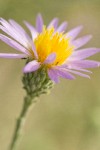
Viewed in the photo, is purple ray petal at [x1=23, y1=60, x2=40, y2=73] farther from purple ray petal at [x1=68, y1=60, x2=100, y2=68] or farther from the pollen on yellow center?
purple ray petal at [x1=68, y1=60, x2=100, y2=68]

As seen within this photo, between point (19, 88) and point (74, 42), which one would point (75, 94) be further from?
point (74, 42)

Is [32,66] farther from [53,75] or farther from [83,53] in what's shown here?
[83,53]

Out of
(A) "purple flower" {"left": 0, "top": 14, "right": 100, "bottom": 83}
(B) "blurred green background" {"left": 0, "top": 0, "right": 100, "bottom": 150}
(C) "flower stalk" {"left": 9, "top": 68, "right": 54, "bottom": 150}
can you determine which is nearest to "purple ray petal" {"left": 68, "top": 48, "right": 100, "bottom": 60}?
(A) "purple flower" {"left": 0, "top": 14, "right": 100, "bottom": 83}

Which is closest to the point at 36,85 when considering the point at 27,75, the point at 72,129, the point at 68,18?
the point at 27,75

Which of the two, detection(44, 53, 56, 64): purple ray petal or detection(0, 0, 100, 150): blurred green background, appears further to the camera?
detection(0, 0, 100, 150): blurred green background

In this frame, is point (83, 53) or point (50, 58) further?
point (83, 53)

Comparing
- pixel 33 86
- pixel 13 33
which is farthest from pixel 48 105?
pixel 13 33
